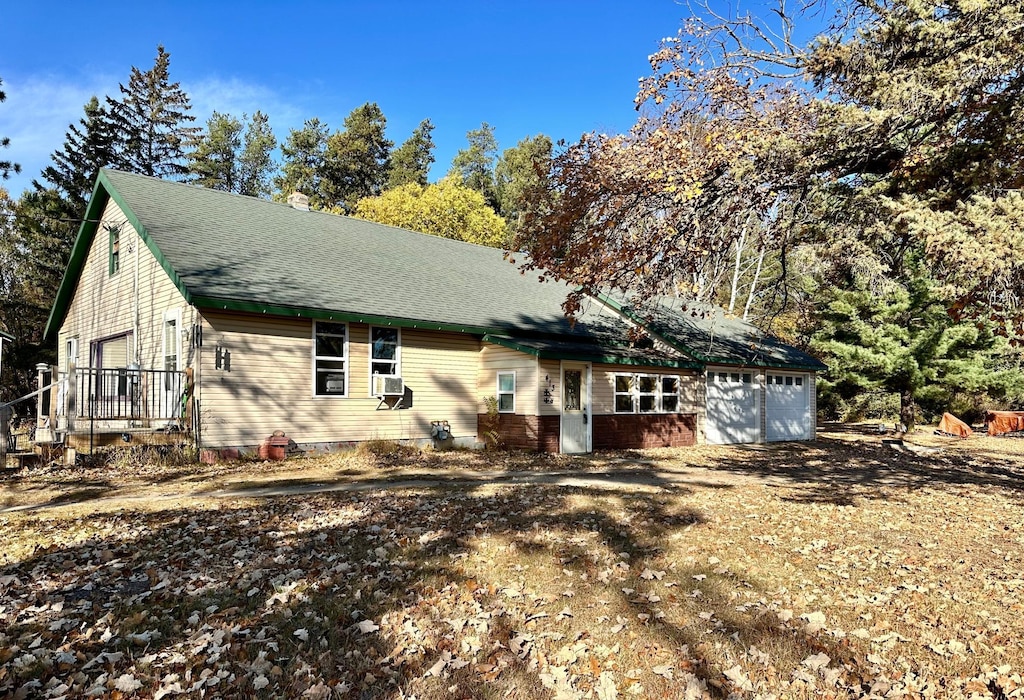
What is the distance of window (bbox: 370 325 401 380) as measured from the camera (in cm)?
1602

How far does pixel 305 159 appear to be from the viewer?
170 ft

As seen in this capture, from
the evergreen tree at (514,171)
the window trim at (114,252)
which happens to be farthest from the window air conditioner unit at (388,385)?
the evergreen tree at (514,171)

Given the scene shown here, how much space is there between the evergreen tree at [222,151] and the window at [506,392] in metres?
39.8

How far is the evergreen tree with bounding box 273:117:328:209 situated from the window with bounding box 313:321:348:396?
3725 cm

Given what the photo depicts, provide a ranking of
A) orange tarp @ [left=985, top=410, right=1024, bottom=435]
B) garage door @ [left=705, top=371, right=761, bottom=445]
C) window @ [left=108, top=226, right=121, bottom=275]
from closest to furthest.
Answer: window @ [left=108, top=226, right=121, bottom=275], garage door @ [left=705, top=371, right=761, bottom=445], orange tarp @ [left=985, top=410, right=1024, bottom=435]

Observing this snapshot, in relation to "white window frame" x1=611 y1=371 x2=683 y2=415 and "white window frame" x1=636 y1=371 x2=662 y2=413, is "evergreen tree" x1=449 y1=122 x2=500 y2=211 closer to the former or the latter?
"white window frame" x1=611 y1=371 x2=683 y2=415

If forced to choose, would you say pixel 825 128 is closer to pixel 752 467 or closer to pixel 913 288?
pixel 752 467

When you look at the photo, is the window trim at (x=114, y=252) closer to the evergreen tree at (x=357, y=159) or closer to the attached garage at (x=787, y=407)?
the attached garage at (x=787, y=407)

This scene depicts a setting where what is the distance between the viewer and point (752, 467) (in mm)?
14750

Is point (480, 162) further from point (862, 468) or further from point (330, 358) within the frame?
point (862, 468)

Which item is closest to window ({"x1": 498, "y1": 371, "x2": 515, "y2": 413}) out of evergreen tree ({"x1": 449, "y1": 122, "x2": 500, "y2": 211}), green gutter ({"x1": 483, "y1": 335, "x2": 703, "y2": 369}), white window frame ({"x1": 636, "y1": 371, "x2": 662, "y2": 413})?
green gutter ({"x1": 483, "y1": 335, "x2": 703, "y2": 369})

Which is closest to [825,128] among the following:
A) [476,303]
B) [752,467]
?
[752,467]

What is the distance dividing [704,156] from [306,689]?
8.20 metres

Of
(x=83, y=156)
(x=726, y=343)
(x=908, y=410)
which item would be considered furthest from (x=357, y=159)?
(x=908, y=410)
